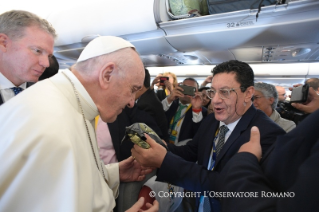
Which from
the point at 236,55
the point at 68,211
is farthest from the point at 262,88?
the point at 68,211

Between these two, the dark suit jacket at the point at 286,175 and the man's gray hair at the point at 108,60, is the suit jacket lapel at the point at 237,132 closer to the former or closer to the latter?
the dark suit jacket at the point at 286,175

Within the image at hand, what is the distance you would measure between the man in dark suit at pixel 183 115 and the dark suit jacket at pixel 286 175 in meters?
2.16

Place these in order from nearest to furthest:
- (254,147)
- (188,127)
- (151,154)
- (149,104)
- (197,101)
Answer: (254,147) < (151,154) < (149,104) < (197,101) < (188,127)

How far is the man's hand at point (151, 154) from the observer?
1.19m

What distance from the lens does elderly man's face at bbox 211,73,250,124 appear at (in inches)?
63.9

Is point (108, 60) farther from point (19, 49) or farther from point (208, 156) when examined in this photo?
point (208, 156)

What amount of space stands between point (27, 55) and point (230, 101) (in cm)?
187

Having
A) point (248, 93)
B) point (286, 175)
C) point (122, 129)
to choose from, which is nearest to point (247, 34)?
point (248, 93)

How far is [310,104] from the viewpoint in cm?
212

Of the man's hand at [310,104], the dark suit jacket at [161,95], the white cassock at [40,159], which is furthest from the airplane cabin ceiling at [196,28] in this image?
the white cassock at [40,159]

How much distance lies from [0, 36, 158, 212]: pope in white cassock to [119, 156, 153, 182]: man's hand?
0.37m

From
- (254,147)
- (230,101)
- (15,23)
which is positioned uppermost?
(15,23)

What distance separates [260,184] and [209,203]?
1.02 meters

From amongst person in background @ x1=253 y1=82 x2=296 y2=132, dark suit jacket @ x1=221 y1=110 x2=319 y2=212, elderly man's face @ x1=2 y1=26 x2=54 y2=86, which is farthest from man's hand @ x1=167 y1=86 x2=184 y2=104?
dark suit jacket @ x1=221 y1=110 x2=319 y2=212
